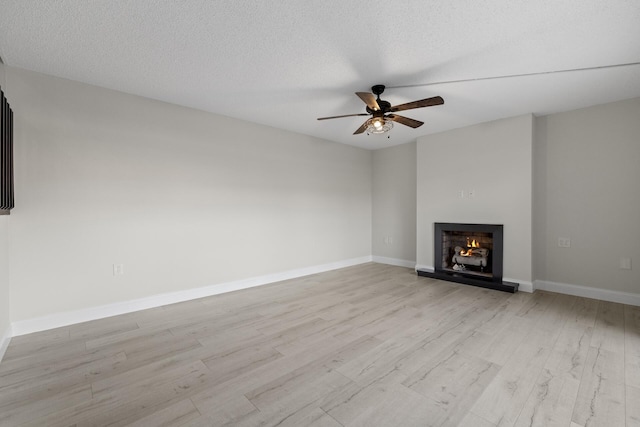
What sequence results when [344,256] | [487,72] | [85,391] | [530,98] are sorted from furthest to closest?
[344,256] → [530,98] → [487,72] → [85,391]

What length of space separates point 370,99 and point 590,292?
3.79 m

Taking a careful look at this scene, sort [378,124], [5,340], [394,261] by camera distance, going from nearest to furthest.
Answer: [5,340], [378,124], [394,261]

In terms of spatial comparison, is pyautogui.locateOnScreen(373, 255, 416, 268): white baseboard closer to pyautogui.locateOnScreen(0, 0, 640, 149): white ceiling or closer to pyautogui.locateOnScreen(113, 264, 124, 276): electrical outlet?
pyautogui.locateOnScreen(0, 0, 640, 149): white ceiling

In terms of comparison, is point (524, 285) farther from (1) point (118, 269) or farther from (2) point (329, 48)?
(1) point (118, 269)

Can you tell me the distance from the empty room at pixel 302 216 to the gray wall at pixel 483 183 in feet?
0.10

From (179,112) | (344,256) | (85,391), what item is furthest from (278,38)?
(344,256)

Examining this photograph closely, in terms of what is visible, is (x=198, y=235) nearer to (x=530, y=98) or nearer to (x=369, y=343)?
(x=369, y=343)

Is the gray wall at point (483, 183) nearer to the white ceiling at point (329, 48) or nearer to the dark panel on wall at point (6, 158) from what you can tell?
the white ceiling at point (329, 48)

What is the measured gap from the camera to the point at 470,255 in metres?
4.43

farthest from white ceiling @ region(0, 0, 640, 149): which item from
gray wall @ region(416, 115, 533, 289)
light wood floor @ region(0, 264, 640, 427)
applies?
light wood floor @ region(0, 264, 640, 427)

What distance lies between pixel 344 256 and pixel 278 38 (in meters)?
4.15

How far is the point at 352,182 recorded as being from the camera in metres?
5.66

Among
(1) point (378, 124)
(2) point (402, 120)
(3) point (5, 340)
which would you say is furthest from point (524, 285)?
(3) point (5, 340)

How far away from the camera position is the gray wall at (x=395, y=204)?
5.36m
